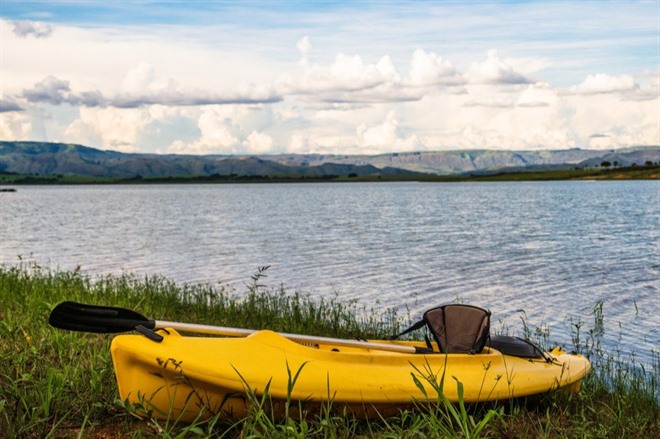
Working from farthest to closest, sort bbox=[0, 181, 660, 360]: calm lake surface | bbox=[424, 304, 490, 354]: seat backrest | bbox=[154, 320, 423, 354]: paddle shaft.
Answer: bbox=[0, 181, 660, 360]: calm lake surface, bbox=[424, 304, 490, 354]: seat backrest, bbox=[154, 320, 423, 354]: paddle shaft

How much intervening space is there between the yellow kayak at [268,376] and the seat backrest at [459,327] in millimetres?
790

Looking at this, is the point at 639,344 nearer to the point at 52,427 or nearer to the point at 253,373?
the point at 253,373

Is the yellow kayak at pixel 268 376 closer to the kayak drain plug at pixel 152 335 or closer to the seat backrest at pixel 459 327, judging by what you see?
the kayak drain plug at pixel 152 335

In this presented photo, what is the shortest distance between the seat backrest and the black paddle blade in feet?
11.9

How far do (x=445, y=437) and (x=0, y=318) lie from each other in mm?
8161

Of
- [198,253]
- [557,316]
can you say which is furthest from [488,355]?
[198,253]

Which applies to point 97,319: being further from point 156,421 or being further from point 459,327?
point 459,327

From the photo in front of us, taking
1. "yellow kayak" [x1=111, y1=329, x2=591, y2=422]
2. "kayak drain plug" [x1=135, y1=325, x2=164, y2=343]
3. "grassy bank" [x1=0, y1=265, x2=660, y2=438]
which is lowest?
"grassy bank" [x1=0, y1=265, x2=660, y2=438]

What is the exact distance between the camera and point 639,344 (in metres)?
14.0

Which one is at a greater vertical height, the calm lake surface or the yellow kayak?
the yellow kayak

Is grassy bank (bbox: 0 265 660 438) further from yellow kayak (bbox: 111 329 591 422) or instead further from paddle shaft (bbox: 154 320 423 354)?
paddle shaft (bbox: 154 320 423 354)

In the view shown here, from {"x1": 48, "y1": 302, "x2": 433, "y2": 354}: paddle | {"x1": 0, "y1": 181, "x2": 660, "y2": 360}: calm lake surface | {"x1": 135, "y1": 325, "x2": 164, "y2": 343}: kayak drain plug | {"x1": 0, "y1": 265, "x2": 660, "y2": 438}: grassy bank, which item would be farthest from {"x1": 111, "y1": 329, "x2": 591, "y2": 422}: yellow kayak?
{"x1": 0, "y1": 181, "x2": 660, "y2": 360}: calm lake surface

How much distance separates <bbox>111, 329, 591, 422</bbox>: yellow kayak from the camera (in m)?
6.55

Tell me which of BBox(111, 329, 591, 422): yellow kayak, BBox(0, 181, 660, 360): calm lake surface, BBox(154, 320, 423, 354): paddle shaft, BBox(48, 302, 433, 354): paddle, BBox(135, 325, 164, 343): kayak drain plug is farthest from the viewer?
BBox(0, 181, 660, 360): calm lake surface
